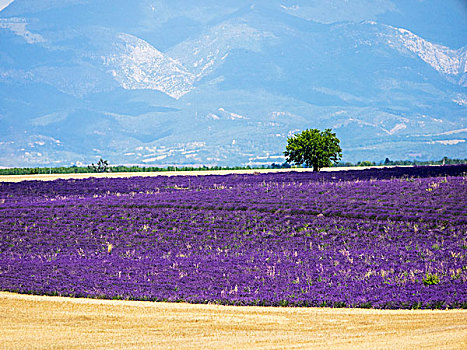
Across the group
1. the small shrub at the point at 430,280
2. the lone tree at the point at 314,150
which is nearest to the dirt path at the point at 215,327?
the small shrub at the point at 430,280

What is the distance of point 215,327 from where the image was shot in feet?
67.7

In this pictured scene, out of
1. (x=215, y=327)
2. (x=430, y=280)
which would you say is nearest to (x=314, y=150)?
(x=430, y=280)

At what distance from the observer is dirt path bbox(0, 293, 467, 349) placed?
18719mm

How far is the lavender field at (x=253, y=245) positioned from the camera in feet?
83.1

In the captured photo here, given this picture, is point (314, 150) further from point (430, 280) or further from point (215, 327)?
point (215, 327)

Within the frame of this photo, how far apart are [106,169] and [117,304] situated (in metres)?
85.4

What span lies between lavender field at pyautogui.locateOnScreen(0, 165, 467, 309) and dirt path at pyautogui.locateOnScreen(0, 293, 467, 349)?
1.25m

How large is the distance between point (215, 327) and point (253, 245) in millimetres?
15808

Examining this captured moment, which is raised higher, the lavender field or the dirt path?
the lavender field

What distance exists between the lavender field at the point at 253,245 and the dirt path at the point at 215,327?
4.09 feet

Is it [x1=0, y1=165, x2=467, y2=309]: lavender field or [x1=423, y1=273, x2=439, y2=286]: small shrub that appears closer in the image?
[x1=0, y1=165, x2=467, y2=309]: lavender field

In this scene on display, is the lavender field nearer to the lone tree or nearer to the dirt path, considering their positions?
the dirt path

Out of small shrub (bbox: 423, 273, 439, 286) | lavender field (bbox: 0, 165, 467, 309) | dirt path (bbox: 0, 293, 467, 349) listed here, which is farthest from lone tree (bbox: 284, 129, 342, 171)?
dirt path (bbox: 0, 293, 467, 349)

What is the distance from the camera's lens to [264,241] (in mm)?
37031
